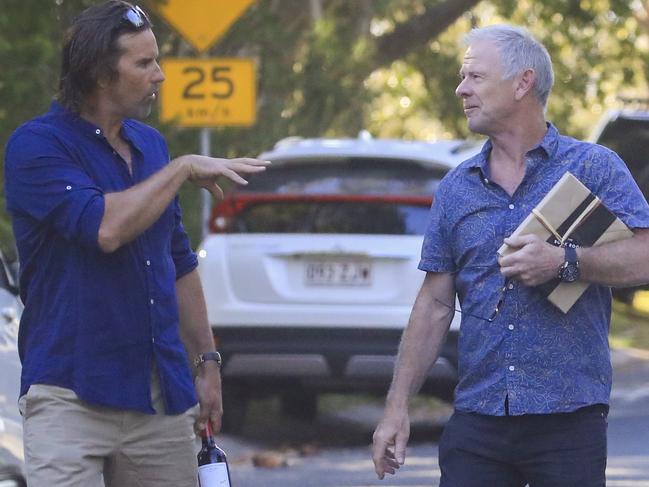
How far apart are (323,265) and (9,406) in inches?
139

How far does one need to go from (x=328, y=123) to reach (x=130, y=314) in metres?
13.0

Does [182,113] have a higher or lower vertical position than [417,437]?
higher

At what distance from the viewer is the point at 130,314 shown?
14.0 ft

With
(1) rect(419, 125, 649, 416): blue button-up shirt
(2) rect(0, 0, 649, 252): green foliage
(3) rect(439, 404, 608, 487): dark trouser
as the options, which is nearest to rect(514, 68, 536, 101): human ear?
(1) rect(419, 125, 649, 416): blue button-up shirt

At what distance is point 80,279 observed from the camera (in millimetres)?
4207

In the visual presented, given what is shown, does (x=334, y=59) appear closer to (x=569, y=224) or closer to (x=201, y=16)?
(x=201, y=16)

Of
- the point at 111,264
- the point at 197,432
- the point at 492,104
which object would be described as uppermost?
the point at 492,104

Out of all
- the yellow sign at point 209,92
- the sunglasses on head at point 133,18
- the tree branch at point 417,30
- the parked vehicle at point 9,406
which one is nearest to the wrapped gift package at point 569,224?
the sunglasses on head at point 133,18

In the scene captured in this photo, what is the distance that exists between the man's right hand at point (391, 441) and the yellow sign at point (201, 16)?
22.2ft

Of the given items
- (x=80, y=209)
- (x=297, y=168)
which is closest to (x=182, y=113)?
(x=297, y=168)

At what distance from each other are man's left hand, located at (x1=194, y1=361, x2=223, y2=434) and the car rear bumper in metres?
4.11

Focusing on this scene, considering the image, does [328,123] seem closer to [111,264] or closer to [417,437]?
[417,437]

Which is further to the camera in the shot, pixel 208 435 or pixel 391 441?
pixel 208 435

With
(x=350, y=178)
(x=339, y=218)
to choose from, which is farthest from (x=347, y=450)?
(x=350, y=178)
